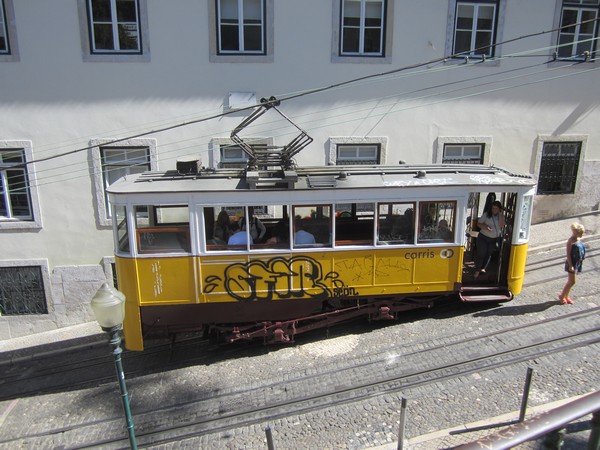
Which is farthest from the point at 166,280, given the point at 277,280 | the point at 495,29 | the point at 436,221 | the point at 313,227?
the point at 495,29

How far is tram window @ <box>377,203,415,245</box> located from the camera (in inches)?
311

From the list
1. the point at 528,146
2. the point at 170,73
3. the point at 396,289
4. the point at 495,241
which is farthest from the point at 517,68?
the point at 170,73

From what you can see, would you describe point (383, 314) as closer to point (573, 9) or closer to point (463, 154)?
point (463, 154)

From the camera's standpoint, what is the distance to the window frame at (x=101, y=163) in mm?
11344

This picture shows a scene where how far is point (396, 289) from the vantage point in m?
8.17

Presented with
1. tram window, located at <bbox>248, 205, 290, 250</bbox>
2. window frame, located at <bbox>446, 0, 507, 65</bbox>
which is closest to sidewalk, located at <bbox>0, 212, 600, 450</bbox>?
window frame, located at <bbox>446, 0, 507, 65</bbox>

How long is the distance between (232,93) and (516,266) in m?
7.39

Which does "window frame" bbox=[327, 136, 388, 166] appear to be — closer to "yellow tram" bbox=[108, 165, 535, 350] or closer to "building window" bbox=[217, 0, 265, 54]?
"building window" bbox=[217, 0, 265, 54]

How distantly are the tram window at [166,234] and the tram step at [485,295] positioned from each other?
16.4 ft

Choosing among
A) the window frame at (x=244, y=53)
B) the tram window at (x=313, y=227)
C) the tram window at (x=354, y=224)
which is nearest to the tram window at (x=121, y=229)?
the tram window at (x=313, y=227)

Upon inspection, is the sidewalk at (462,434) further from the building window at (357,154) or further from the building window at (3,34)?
the building window at (3,34)

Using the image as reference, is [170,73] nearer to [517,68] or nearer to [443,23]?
[443,23]

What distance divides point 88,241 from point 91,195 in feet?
4.00

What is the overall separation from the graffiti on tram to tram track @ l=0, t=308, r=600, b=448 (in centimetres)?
133
